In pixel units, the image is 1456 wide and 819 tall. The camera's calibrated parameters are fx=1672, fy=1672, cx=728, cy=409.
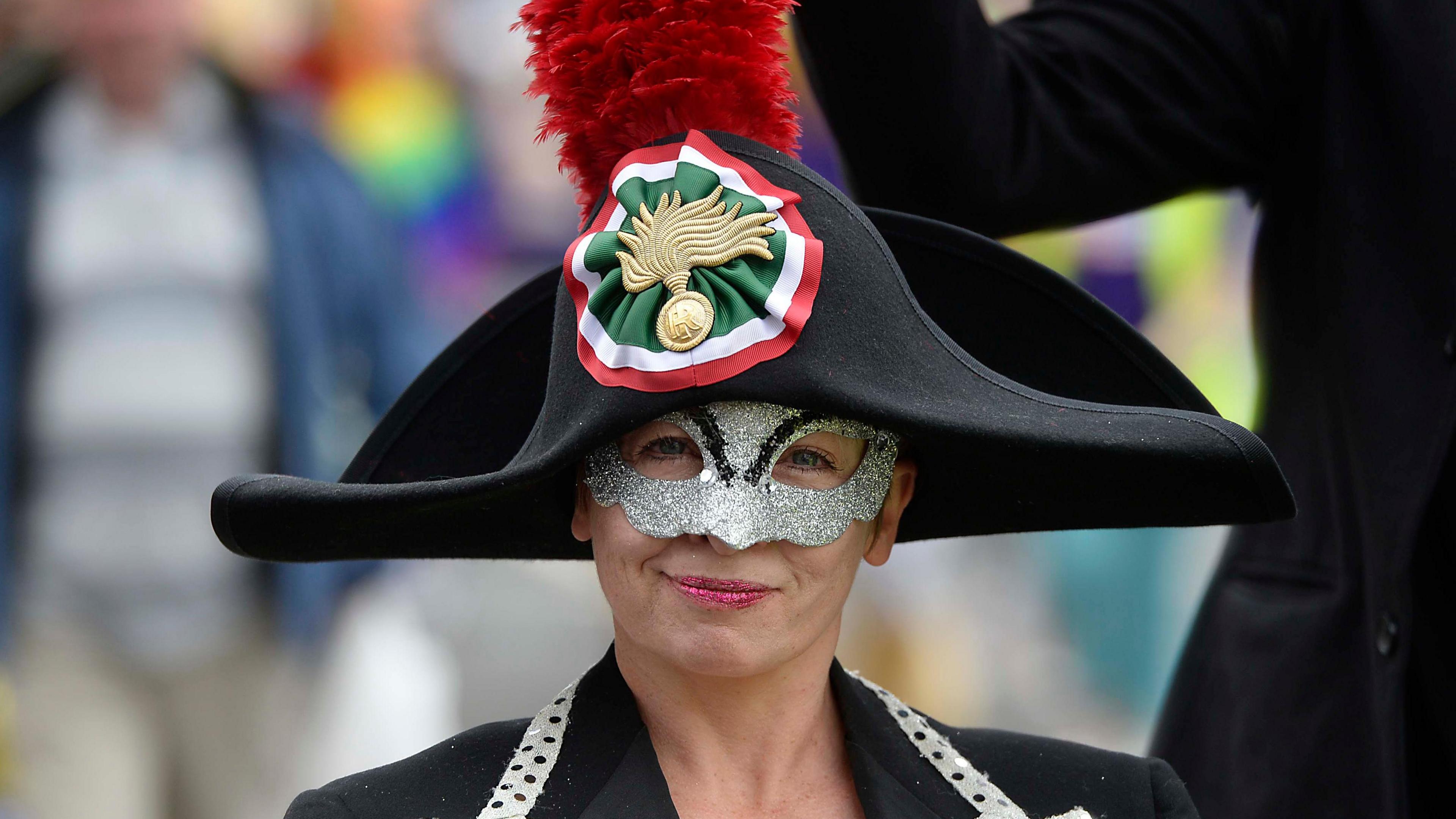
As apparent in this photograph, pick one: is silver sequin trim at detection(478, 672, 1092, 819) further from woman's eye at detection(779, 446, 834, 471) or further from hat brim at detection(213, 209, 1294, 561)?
woman's eye at detection(779, 446, 834, 471)

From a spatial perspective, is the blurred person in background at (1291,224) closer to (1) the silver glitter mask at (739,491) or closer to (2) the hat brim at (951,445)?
(2) the hat brim at (951,445)

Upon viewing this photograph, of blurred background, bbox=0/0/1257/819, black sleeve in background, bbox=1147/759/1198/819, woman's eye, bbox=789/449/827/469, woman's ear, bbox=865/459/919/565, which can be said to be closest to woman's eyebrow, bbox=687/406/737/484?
woman's eye, bbox=789/449/827/469

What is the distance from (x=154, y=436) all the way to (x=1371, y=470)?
3130mm

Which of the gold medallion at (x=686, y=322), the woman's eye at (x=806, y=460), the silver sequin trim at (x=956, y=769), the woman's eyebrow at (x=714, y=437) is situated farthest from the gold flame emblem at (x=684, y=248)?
the silver sequin trim at (x=956, y=769)

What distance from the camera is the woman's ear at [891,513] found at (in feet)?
8.48

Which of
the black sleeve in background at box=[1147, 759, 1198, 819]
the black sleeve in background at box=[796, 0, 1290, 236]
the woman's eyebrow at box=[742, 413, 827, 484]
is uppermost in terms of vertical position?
the black sleeve in background at box=[796, 0, 1290, 236]

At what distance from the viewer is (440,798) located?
97.1 inches

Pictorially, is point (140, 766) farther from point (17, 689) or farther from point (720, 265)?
point (720, 265)

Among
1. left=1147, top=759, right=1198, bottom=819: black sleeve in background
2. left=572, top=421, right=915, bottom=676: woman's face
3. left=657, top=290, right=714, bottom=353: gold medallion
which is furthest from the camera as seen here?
left=1147, top=759, right=1198, bottom=819: black sleeve in background

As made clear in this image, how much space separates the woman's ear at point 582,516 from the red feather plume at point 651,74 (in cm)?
45

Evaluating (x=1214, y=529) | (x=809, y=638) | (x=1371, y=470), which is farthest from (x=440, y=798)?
(x=1214, y=529)

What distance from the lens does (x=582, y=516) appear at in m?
2.55

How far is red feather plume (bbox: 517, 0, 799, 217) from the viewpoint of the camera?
2418 mm

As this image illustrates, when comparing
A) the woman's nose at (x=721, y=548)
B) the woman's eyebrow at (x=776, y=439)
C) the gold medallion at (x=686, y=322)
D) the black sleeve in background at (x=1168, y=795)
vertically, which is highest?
the gold medallion at (x=686, y=322)
